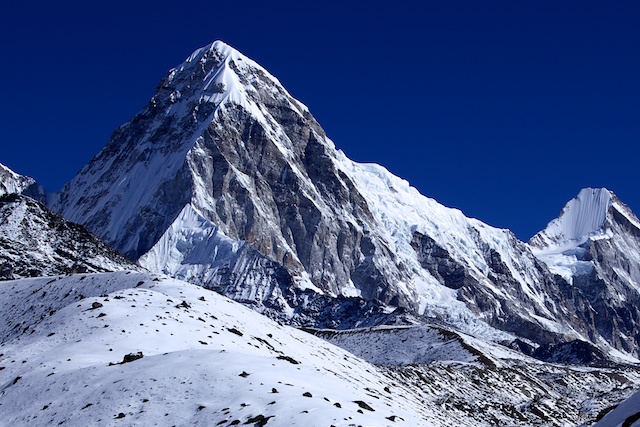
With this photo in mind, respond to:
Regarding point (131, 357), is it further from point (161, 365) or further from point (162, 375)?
point (162, 375)

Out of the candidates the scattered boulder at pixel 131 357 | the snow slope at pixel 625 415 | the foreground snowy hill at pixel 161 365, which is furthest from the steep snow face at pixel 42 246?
the snow slope at pixel 625 415

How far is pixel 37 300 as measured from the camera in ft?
278

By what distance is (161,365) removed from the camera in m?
45.1

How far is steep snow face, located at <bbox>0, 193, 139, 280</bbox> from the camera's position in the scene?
143125mm

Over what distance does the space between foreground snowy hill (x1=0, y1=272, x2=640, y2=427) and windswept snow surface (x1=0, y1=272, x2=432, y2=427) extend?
0.08 meters

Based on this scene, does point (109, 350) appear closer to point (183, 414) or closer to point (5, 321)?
point (183, 414)

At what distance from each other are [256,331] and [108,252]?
100821 millimetres

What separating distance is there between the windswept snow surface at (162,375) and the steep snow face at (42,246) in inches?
2839

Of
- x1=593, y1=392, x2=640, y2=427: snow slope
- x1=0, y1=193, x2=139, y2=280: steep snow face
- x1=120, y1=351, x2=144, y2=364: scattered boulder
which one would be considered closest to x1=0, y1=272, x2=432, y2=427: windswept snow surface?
x1=120, y1=351, x2=144, y2=364: scattered boulder

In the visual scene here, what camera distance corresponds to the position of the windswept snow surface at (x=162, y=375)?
38.7m

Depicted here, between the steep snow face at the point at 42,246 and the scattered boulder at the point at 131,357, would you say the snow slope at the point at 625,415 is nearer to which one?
the scattered boulder at the point at 131,357

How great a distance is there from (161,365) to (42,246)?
119m

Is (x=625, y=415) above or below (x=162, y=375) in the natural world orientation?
above

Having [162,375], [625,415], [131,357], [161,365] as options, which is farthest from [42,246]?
[625,415]
